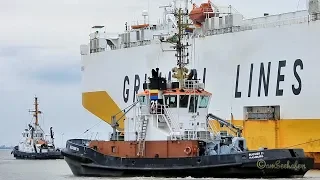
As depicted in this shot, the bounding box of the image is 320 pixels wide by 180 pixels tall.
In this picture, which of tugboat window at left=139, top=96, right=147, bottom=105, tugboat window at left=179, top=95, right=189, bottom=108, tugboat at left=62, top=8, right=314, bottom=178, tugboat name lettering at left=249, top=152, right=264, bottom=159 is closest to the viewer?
tugboat name lettering at left=249, top=152, right=264, bottom=159

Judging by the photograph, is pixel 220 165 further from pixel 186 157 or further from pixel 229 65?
pixel 229 65

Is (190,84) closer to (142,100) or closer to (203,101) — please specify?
(203,101)

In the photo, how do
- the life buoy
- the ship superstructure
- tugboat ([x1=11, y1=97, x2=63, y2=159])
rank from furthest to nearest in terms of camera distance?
tugboat ([x1=11, y1=97, x2=63, y2=159]) → the ship superstructure → the life buoy

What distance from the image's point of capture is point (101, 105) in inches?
1737

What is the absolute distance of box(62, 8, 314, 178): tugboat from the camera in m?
23.8

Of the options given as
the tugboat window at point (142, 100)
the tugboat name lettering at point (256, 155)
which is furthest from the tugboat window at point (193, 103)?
the tugboat name lettering at point (256, 155)

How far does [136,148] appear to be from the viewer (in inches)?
1026

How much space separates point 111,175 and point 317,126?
9006 millimetres

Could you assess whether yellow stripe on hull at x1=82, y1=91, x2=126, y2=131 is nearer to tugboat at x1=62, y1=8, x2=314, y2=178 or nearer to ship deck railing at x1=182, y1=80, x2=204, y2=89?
tugboat at x1=62, y1=8, x2=314, y2=178

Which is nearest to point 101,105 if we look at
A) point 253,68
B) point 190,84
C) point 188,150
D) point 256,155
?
point 253,68

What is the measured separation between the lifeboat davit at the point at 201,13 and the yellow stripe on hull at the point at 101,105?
6.56 meters

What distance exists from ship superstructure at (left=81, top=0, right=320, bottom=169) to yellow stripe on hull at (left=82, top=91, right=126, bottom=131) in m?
0.19

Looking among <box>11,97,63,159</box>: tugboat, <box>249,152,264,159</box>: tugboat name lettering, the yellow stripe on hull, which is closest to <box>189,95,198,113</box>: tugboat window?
<box>249,152,264,159</box>: tugboat name lettering

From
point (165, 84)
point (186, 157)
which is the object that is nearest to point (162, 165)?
point (186, 157)
